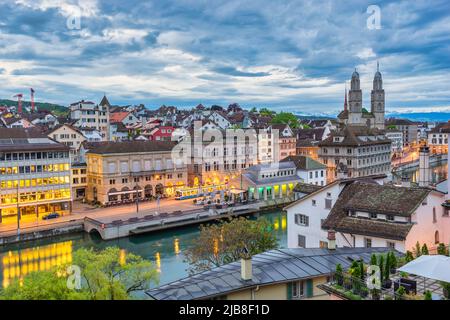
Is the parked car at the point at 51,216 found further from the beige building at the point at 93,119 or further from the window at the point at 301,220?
the beige building at the point at 93,119

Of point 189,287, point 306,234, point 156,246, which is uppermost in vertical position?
point 189,287

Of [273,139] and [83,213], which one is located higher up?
[273,139]

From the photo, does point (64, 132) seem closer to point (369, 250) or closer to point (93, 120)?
point (93, 120)

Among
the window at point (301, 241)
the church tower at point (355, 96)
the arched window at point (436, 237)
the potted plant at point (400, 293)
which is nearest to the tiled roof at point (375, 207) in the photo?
the arched window at point (436, 237)

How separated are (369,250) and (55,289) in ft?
42.9

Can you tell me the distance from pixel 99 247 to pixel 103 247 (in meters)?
0.37

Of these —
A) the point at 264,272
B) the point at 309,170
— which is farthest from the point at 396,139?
the point at 264,272

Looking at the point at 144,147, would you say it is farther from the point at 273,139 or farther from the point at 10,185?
the point at 273,139

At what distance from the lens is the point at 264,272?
1595 cm

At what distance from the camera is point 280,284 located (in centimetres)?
1566

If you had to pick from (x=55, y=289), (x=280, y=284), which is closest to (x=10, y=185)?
(x=55, y=289)

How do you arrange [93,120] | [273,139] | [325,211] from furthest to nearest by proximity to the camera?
[93,120] < [273,139] < [325,211]

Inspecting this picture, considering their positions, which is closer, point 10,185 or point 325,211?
point 325,211
